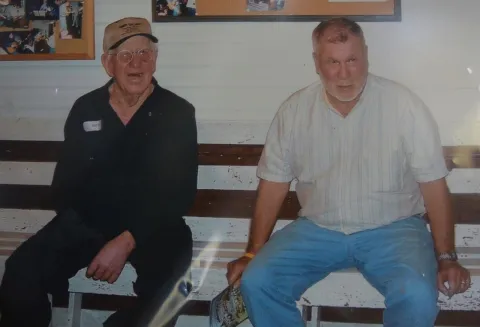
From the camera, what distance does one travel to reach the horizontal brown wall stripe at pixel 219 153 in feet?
9.02

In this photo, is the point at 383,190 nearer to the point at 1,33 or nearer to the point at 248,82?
the point at 248,82

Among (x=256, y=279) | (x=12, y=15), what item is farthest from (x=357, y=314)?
(x=12, y=15)

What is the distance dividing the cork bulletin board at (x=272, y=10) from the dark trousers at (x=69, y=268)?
3.48 ft

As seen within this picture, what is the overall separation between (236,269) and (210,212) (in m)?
0.63

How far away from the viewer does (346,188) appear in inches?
90.3

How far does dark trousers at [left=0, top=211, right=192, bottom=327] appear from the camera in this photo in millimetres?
2332

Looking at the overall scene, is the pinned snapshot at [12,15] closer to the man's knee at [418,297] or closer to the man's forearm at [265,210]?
the man's forearm at [265,210]

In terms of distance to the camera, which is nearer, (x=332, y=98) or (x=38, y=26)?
(x=332, y=98)

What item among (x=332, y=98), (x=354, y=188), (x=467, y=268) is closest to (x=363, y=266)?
(x=354, y=188)

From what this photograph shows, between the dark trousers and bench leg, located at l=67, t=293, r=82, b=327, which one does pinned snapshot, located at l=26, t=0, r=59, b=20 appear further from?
bench leg, located at l=67, t=293, r=82, b=327

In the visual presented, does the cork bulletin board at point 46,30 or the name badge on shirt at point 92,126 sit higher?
the cork bulletin board at point 46,30

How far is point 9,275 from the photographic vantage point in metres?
2.36

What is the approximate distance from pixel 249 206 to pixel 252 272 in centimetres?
80

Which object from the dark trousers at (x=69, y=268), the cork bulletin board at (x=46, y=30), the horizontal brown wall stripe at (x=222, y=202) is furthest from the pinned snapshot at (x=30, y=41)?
the dark trousers at (x=69, y=268)
